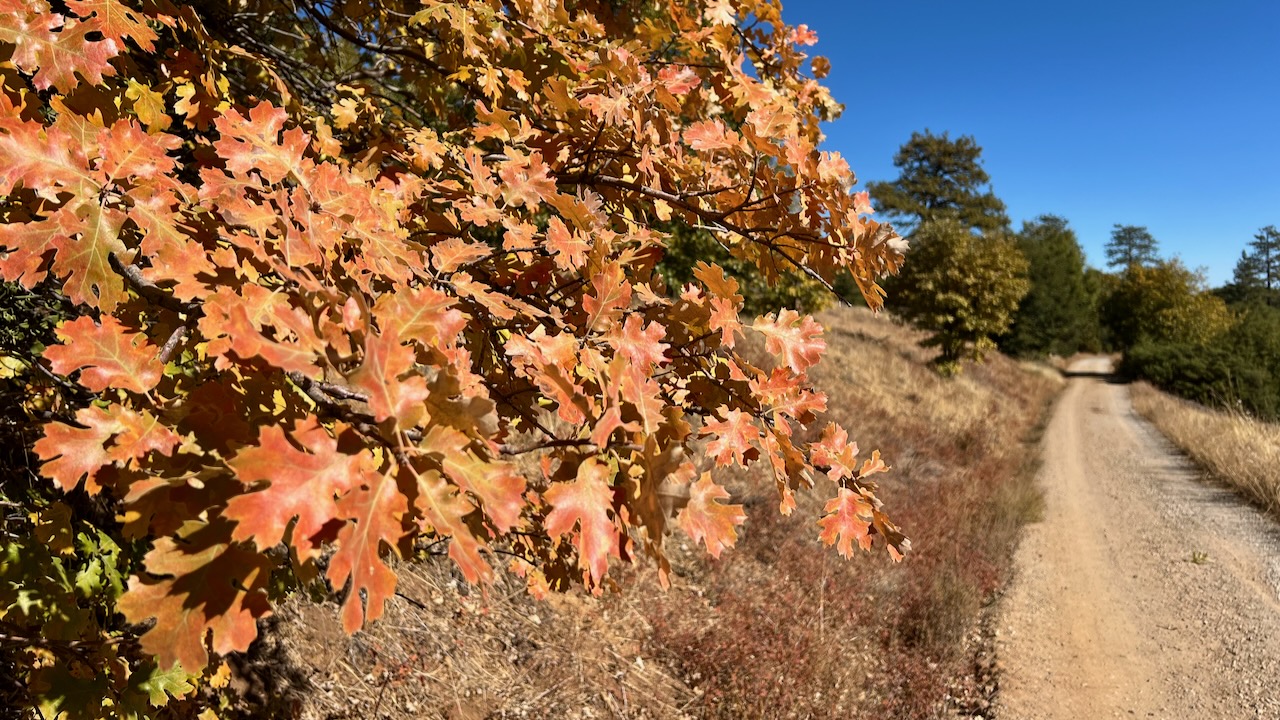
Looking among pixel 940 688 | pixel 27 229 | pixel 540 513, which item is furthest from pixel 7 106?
pixel 940 688

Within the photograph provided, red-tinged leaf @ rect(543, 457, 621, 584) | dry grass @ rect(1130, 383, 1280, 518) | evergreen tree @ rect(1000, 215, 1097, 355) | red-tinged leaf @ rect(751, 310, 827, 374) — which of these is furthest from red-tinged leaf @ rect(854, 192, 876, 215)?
evergreen tree @ rect(1000, 215, 1097, 355)

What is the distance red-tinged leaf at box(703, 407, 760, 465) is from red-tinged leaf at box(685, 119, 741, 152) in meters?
0.71

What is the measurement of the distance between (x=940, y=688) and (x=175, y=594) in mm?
5343

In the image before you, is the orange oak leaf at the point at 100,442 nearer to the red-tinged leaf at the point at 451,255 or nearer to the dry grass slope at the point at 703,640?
the red-tinged leaf at the point at 451,255

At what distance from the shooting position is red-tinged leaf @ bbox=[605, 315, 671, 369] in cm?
126

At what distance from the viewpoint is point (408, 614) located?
4.01 m

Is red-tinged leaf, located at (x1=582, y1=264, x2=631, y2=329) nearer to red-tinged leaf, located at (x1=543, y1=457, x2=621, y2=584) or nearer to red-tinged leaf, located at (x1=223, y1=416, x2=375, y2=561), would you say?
red-tinged leaf, located at (x1=543, y1=457, x2=621, y2=584)

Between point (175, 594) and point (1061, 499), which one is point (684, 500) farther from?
point (1061, 499)

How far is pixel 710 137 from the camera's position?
1.67 metres

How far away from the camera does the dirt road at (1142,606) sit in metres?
4.73

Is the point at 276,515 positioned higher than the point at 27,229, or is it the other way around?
the point at 27,229

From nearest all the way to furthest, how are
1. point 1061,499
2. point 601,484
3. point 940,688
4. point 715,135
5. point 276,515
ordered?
point 276,515 → point 601,484 → point 715,135 → point 940,688 → point 1061,499

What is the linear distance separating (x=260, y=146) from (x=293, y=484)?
37.0 inches

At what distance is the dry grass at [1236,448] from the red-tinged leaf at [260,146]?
11.5 meters
